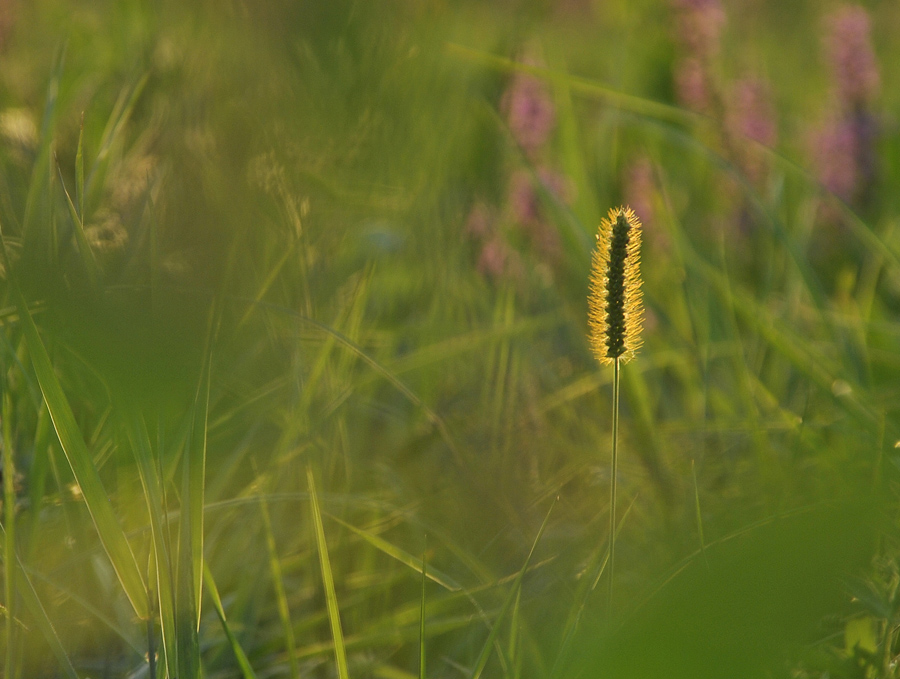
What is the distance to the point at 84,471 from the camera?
0.47m

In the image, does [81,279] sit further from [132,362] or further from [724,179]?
[724,179]

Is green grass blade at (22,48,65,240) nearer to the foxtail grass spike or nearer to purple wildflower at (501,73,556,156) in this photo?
the foxtail grass spike

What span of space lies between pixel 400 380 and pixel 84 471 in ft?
1.32

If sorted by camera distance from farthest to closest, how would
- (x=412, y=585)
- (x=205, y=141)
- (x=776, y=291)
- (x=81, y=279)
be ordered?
(x=776, y=291)
(x=205, y=141)
(x=412, y=585)
(x=81, y=279)

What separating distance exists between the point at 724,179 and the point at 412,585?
1132 millimetres

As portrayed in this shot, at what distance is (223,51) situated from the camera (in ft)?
A: 3.41

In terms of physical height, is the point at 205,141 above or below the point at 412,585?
above

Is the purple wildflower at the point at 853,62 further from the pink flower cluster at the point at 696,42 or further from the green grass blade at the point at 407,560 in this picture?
the green grass blade at the point at 407,560

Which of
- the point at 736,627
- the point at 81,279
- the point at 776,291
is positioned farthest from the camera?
the point at 776,291

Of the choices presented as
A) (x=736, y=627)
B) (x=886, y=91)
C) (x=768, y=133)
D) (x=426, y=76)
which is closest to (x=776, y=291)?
(x=768, y=133)

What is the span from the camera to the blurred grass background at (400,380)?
447 mm

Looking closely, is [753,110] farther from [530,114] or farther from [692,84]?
[530,114]

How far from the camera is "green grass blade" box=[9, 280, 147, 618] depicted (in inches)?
18.1

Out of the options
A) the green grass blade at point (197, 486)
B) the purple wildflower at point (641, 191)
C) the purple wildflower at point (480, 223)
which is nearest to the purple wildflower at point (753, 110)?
the purple wildflower at point (641, 191)
